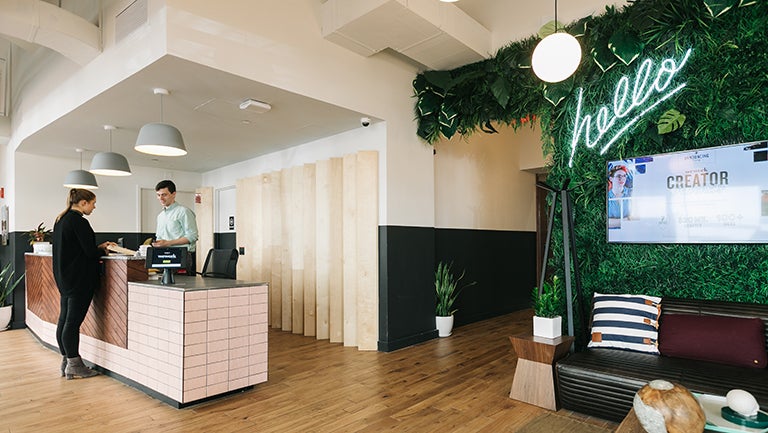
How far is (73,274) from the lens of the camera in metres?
4.08

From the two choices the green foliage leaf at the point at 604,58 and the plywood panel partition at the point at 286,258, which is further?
the plywood panel partition at the point at 286,258

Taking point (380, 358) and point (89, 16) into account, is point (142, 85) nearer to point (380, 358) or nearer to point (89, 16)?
point (89, 16)

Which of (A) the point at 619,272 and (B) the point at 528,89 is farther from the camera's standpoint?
(B) the point at 528,89

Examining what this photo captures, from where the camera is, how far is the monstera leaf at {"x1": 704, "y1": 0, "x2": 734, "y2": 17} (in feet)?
10.7

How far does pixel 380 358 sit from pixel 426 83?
3.31 m

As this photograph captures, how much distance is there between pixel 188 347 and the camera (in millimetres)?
3336

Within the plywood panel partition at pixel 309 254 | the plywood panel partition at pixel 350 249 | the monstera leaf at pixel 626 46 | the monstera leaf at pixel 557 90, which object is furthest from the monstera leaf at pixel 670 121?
the plywood panel partition at pixel 309 254

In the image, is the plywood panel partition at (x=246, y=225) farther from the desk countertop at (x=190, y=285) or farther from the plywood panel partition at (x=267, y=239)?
the desk countertop at (x=190, y=285)

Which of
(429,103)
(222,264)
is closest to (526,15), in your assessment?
(429,103)

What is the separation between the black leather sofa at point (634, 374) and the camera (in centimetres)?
273

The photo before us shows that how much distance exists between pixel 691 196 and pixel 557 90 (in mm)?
1485

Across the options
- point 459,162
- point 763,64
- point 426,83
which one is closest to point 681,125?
point 763,64

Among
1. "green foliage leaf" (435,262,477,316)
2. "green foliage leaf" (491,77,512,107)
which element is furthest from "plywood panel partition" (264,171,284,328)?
"green foliage leaf" (491,77,512,107)

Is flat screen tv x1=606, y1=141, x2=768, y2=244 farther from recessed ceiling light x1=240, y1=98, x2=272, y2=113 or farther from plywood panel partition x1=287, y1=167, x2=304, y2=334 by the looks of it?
plywood panel partition x1=287, y1=167, x2=304, y2=334
